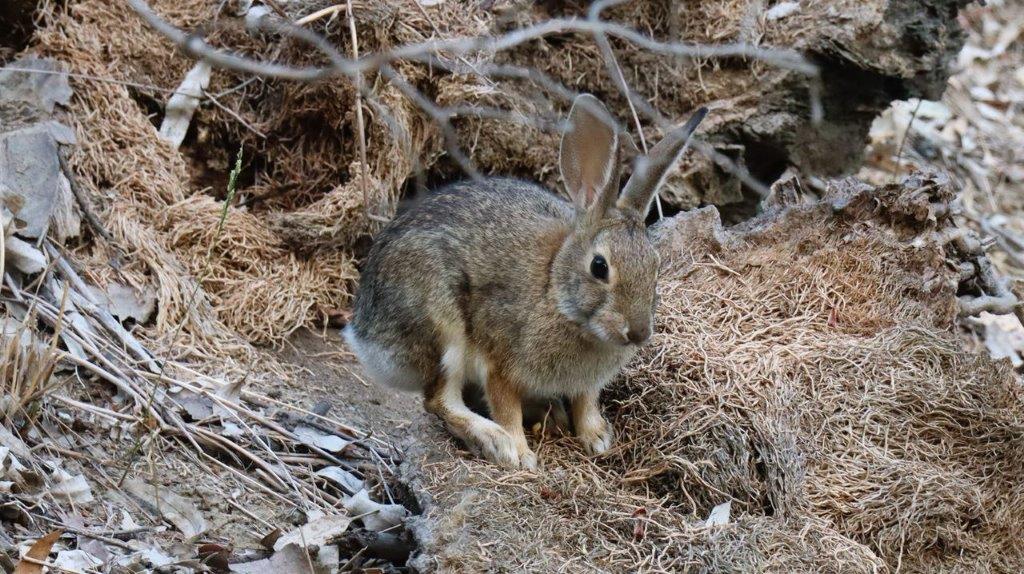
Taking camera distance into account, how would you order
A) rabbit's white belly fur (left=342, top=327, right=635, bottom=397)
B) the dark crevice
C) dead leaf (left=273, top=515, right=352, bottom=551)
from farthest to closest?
the dark crevice → rabbit's white belly fur (left=342, top=327, right=635, bottom=397) → dead leaf (left=273, top=515, right=352, bottom=551)

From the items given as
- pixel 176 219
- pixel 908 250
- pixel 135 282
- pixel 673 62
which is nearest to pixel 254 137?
pixel 176 219

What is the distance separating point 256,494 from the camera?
17.8 ft

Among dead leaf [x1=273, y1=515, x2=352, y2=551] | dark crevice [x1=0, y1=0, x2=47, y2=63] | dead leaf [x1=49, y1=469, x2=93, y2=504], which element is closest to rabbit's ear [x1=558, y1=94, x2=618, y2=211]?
dead leaf [x1=273, y1=515, x2=352, y2=551]

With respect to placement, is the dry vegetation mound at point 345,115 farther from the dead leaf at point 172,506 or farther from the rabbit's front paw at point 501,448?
the rabbit's front paw at point 501,448

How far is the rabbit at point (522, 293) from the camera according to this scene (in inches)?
195

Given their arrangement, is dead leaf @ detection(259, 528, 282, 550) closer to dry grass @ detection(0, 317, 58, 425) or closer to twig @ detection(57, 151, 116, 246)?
dry grass @ detection(0, 317, 58, 425)

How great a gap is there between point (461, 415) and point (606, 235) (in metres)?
1.10

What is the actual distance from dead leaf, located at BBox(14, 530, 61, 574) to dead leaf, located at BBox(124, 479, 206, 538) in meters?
0.73

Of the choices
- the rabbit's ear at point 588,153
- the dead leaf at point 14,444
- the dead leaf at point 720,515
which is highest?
the rabbit's ear at point 588,153

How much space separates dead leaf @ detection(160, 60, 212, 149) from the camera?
757 centimetres

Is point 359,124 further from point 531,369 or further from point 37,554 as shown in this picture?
point 37,554

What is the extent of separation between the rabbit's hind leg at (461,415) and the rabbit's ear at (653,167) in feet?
3.51

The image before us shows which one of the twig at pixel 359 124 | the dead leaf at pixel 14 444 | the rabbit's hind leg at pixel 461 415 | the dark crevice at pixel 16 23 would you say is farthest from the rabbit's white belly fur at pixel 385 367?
the dark crevice at pixel 16 23

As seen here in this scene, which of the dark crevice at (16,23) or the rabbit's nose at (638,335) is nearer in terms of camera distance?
the rabbit's nose at (638,335)
